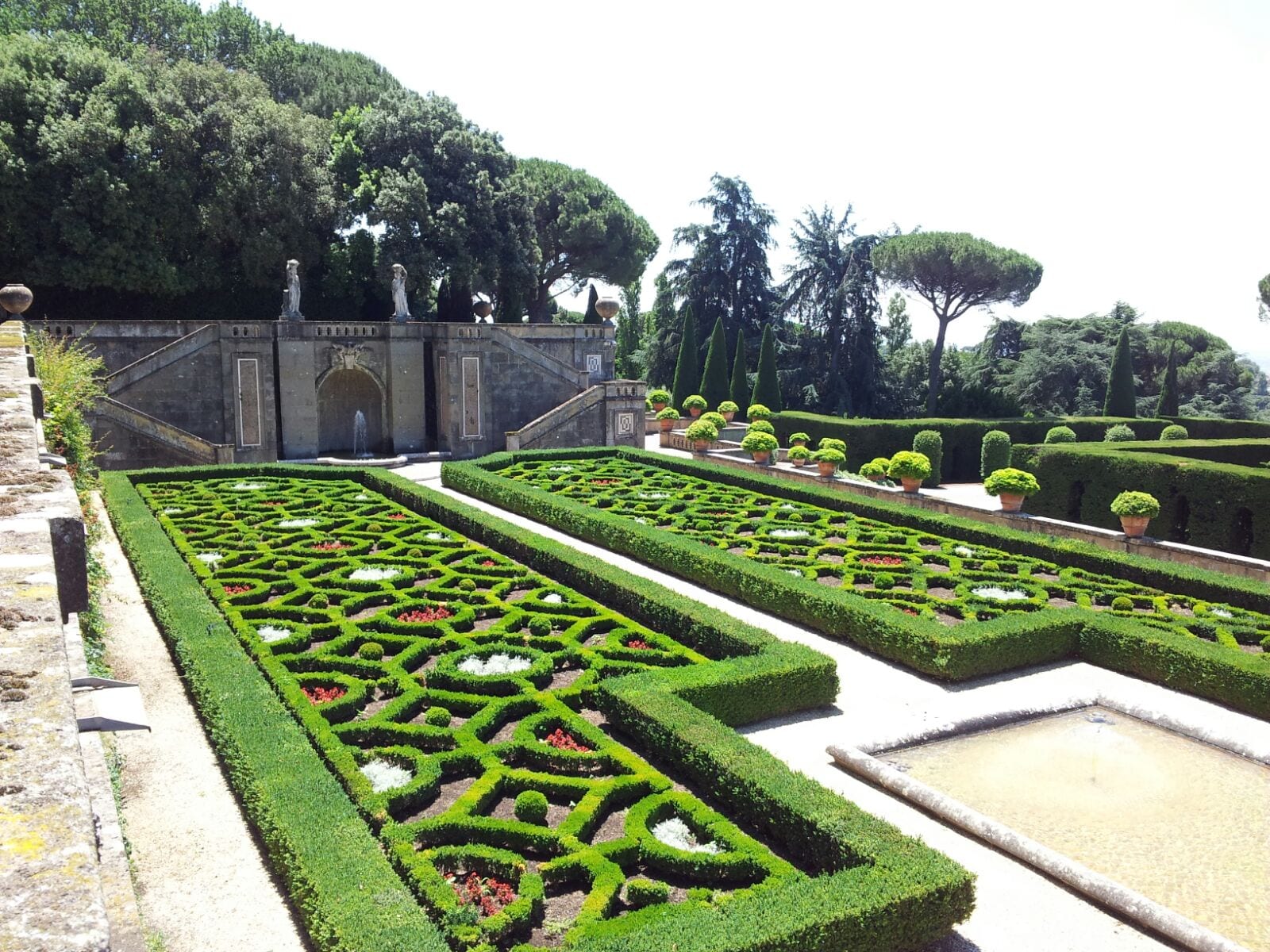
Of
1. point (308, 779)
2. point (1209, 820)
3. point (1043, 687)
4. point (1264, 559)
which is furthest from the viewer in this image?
point (1264, 559)

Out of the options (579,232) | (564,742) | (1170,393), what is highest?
(579,232)

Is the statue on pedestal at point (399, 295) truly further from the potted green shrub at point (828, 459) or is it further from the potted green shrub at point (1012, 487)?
the potted green shrub at point (1012, 487)

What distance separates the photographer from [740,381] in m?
43.2

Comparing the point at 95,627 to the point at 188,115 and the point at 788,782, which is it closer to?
the point at 788,782

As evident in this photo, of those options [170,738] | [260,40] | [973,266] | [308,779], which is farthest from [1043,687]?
[260,40]

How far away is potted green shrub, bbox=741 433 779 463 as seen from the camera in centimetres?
2762

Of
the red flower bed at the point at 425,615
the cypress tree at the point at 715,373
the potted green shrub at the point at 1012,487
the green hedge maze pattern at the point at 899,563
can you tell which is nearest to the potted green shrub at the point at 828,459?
the green hedge maze pattern at the point at 899,563

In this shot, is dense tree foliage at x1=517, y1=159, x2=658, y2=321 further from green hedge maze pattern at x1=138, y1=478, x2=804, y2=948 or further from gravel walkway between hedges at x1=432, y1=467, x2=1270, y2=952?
gravel walkway between hedges at x1=432, y1=467, x2=1270, y2=952

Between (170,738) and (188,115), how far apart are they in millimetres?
28882

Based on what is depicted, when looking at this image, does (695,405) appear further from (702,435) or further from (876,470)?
(876,470)

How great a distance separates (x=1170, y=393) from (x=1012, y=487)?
26.6 m

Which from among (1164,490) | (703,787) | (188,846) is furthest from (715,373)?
(188,846)

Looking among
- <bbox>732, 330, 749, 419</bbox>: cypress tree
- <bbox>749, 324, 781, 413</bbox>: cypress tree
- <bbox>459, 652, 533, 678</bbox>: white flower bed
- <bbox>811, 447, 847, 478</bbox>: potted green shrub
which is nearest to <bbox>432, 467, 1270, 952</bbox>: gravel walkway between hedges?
<bbox>459, 652, 533, 678</bbox>: white flower bed

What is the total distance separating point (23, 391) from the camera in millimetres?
7738
